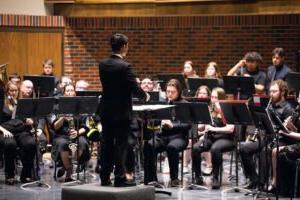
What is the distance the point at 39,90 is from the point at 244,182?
3.91 meters

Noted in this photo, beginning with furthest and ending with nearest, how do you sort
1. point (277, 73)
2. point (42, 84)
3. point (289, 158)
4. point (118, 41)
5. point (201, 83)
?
1. point (277, 73)
2. point (42, 84)
3. point (201, 83)
4. point (289, 158)
5. point (118, 41)

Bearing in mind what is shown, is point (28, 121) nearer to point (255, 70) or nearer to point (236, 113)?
point (236, 113)

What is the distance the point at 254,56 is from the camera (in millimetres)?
12953

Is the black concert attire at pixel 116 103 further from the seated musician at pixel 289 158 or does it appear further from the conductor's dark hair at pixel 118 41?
the seated musician at pixel 289 158

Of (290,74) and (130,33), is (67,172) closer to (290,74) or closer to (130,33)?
(290,74)

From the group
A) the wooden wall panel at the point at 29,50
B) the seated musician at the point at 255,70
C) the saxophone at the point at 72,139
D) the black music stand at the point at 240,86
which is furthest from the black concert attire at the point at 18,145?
the wooden wall panel at the point at 29,50

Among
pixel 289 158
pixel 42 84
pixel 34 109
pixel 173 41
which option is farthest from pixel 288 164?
A: pixel 173 41

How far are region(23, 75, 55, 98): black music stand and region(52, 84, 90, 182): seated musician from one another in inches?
51.1

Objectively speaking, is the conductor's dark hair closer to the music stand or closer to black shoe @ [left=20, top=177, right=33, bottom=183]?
black shoe @ [left=20, top=177, right=33, bottom=183]

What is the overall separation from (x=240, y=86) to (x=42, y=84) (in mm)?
3344

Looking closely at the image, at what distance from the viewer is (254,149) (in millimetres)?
10562

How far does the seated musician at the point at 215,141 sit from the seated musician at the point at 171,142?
0.27 meters

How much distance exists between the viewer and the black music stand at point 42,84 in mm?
12922

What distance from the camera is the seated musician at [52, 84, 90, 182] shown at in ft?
37.4
